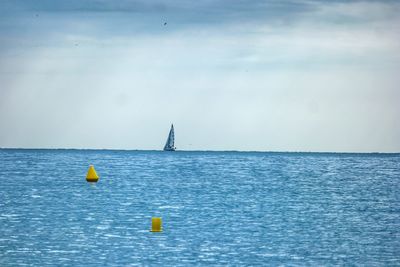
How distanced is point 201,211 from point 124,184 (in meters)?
44.4

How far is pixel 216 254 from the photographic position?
141 ft

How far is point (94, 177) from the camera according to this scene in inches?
4080

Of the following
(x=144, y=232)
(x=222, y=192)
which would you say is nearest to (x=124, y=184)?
(x=222, y=192)

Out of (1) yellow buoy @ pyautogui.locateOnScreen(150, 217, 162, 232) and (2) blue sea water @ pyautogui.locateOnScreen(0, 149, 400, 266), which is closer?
(2) blue sea water @ pyautogui.locateOnScreen(0, 149, 400, 266)

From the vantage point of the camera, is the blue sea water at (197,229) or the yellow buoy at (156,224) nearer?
the blue sea water at (197,229)

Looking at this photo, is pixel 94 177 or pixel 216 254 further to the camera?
pixel 94 177

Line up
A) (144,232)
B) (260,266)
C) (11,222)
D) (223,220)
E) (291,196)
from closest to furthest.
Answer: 1. (260,266)
2. (144,232)
3. (11,222)
4. (223,220)
5. (291,196)

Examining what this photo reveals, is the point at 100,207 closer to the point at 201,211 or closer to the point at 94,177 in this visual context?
the point at 201,211

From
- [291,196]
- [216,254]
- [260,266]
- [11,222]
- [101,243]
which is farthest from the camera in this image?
[291,196]

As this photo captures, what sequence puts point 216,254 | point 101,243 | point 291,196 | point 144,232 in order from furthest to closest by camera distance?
point 291,196
point 144,232
point 101,243
point 216,254

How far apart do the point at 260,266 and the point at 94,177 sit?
65.3 meters

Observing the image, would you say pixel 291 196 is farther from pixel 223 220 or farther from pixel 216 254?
pixel 216 254

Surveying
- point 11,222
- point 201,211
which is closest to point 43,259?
point 11,222

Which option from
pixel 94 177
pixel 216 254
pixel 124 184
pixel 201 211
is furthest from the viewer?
pixel 124 184
